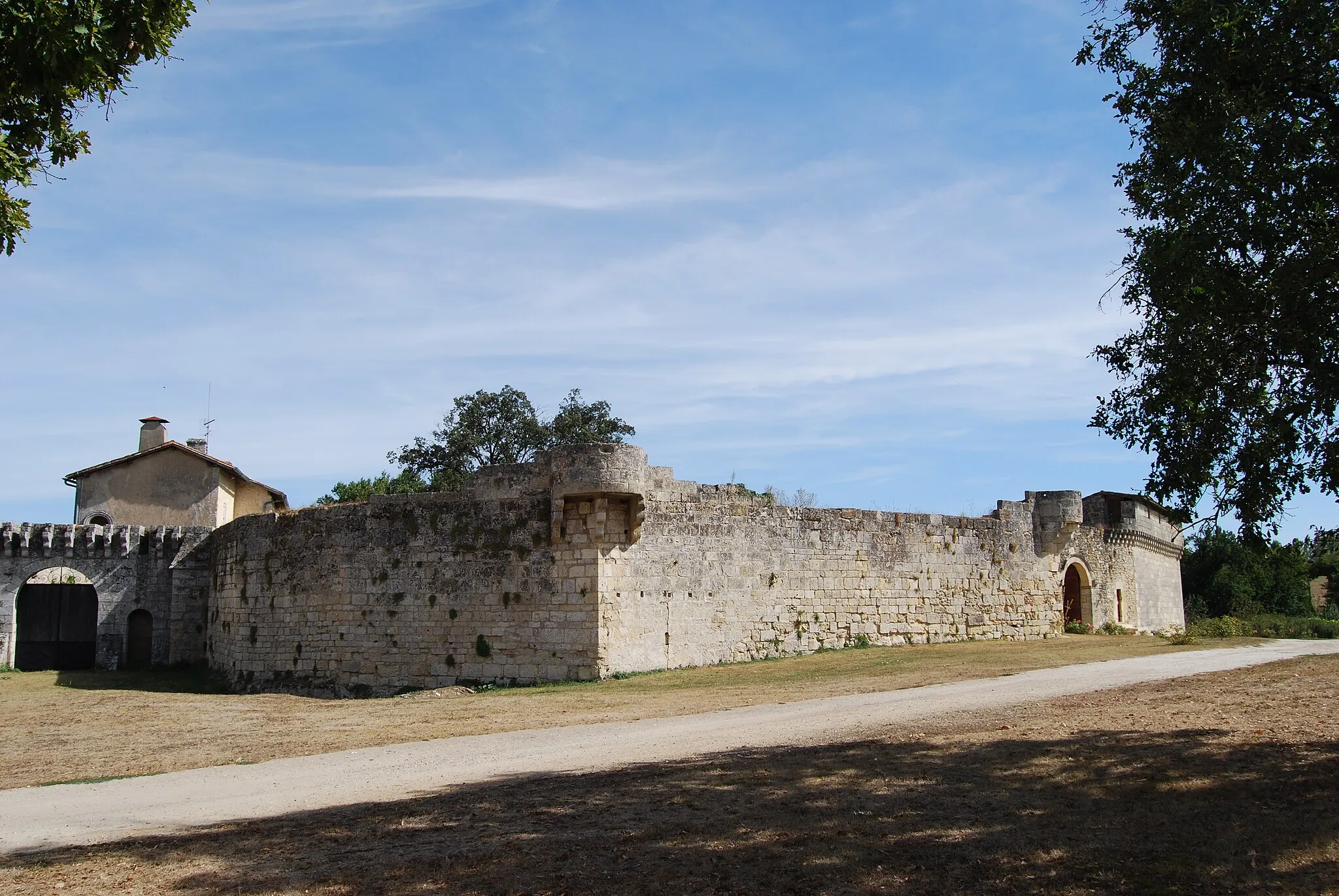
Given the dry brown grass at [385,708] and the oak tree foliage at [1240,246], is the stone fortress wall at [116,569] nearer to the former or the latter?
the dry brown grass at [385,708]

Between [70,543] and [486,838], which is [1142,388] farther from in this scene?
[70,543]

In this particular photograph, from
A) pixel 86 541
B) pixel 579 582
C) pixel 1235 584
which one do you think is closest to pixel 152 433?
pixel 86 541

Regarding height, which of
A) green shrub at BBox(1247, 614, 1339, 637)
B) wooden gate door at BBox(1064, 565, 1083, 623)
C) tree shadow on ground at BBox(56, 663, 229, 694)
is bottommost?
tree shadow on ground at BBox(56, 663, 229, 694)

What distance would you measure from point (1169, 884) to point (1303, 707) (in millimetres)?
6689

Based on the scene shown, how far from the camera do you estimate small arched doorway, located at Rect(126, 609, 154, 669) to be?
31328 millimetres

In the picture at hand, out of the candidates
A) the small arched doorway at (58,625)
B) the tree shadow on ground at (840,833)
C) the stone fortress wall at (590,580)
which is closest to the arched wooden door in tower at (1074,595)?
the stone fortress wall at (590,580)

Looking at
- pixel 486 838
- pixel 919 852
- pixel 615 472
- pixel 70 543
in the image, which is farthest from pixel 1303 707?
pixel 70 543

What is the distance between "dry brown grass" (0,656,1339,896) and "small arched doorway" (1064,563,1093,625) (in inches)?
780

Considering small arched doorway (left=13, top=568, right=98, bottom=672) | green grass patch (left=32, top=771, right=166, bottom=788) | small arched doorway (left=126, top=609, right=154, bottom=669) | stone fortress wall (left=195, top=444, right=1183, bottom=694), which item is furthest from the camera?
small arched doorway (left=126, top=609, right=154, bottom=669)

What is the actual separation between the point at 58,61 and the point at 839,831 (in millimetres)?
7681

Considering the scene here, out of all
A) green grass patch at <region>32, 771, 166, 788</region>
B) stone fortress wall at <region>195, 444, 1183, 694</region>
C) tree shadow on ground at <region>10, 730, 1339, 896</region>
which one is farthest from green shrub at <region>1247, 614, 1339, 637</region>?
green grass patch at <region>32, 771, 166, 788</region>

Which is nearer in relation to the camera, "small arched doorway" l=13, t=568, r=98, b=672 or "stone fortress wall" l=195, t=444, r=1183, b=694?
"stone fortress wall" l=195, t=444, r=1183, b=694

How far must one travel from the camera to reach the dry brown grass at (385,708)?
44.9 feet

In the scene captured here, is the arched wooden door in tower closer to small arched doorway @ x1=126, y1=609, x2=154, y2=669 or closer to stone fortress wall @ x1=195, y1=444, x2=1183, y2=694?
stone fortress wall @ x1=195, y1=444, x2=1183, y2=694
